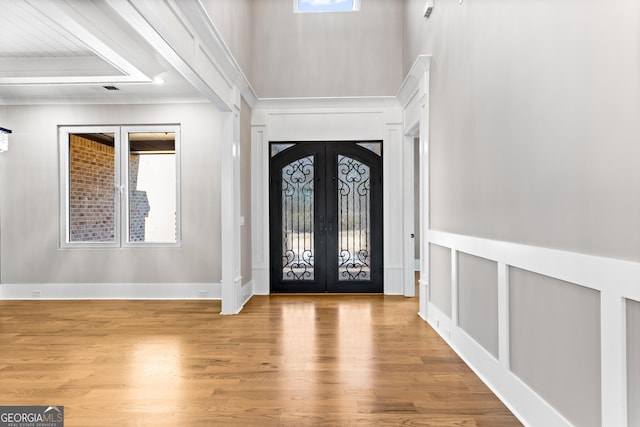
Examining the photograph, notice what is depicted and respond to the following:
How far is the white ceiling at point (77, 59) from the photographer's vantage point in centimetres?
322

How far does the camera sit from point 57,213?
5590 millimetres

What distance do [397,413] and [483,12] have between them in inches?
107

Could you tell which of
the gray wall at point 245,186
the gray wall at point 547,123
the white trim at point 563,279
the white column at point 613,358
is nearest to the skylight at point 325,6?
the gray wall at point 245,186

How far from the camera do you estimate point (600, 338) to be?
1655 millimetres

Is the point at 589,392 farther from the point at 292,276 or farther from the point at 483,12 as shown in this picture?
the point at 292,276

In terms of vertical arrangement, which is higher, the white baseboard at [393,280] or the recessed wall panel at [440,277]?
the recessed wall panel at [440,277]

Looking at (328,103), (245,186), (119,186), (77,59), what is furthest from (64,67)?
(328,103)

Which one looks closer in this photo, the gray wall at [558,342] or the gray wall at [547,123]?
the gray wall at [547,123]

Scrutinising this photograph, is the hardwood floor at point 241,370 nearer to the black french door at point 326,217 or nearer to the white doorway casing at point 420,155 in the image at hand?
the white doorway casing at point 420,155

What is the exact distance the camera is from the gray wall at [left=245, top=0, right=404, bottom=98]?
5.78m

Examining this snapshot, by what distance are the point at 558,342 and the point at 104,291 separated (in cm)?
552

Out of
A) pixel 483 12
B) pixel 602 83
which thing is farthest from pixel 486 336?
pixel 483 12

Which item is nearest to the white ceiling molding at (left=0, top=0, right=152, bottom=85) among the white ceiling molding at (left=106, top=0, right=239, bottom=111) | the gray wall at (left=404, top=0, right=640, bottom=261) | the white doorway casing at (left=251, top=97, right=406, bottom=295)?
the white ceiling molding at (left=106, top=0, right=239, bottom=111)

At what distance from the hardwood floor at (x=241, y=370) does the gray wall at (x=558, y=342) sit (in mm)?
373
